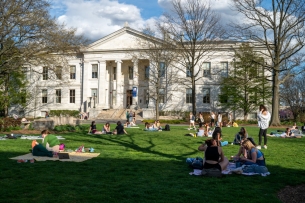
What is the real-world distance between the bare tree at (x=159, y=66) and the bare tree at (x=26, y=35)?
59.3 ft

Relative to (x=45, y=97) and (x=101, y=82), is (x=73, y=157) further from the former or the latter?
(x=45, y=97)

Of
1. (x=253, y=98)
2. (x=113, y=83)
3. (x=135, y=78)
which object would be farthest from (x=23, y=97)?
(x=253, y=98)

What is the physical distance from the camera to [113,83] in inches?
2153

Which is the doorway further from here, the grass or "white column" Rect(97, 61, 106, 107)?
the grass

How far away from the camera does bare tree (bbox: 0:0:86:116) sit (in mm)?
22281

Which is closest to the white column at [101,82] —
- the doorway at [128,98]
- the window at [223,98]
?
the doorway at [128,98]

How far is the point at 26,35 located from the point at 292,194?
21519 millimetres

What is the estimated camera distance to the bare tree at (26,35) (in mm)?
22281

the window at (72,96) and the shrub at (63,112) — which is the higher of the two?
the window at (72,96)

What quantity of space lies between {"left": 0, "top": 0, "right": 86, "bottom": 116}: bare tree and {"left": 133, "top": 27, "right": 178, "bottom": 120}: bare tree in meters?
18.1

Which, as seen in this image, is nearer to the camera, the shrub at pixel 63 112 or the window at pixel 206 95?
the window at pixel 206 95

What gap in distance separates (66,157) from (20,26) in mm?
14693

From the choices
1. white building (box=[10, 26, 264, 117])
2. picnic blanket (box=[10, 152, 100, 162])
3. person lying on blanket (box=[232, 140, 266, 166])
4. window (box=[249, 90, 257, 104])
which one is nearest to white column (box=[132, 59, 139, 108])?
white building (box=[10, 26, 264, 117])

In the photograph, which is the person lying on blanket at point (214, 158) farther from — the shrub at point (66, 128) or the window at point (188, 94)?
the window at point (188, 94)
